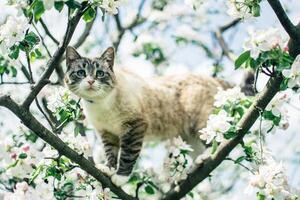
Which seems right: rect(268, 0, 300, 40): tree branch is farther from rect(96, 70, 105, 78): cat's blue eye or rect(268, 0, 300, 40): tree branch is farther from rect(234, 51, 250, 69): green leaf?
rect(96, 70, 105, 78): cat's blue eye

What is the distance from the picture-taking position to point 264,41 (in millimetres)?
2861

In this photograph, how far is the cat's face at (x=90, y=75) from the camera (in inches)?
181

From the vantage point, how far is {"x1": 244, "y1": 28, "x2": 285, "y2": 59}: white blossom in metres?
2.86

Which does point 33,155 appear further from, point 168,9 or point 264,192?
point 168,9

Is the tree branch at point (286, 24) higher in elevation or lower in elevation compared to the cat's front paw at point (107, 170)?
higher

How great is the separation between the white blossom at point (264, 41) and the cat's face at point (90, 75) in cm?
196

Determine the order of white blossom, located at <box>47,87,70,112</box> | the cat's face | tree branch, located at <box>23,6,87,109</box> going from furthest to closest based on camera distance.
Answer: the cat's face, white blossom, located at <box>47,87,70,112</box>, tree branch, located at <box>23,6,87,109</box>

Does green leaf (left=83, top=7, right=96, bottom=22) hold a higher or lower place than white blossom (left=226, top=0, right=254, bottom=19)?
lower

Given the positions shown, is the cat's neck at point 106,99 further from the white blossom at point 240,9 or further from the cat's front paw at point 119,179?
the white blossom at point 240,9

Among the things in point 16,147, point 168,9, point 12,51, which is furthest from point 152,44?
point 12,51

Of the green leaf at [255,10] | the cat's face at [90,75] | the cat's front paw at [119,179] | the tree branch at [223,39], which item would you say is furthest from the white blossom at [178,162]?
the green leaf at [255,10]

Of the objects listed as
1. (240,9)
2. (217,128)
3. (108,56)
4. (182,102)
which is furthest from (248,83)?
(240,9)

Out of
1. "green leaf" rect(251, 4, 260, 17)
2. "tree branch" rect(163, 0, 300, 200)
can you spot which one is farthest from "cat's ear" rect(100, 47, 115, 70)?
"green leaf" rect(251, 4, 260, 17)

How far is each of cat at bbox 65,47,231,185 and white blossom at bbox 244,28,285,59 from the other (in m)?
1.96
